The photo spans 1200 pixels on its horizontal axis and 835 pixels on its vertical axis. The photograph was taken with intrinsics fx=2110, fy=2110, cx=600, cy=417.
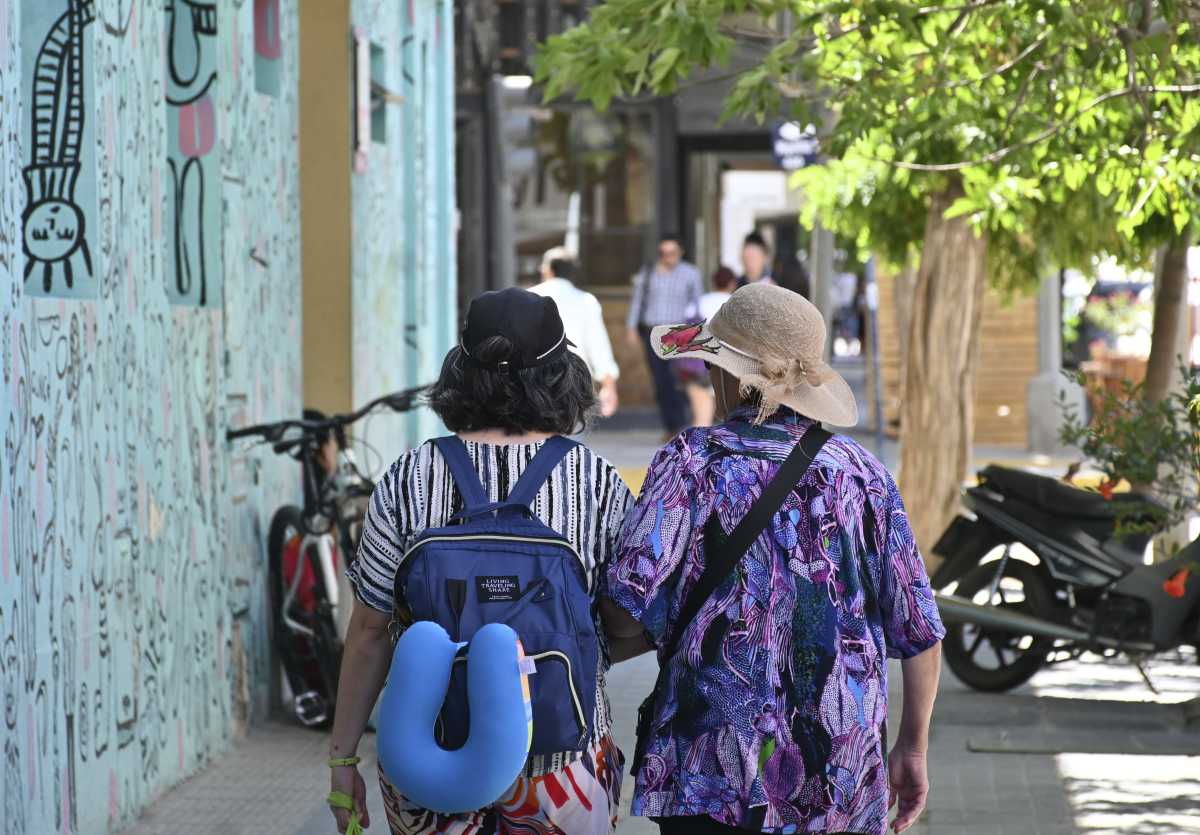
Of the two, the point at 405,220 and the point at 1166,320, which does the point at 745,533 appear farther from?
the point at 405,220

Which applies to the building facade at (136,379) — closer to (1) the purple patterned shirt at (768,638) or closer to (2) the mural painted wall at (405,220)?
(1) the purple patterned shirt at (768,638)

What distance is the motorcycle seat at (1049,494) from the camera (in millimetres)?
8414

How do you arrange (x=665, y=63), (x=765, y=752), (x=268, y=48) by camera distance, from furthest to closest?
1. (x=268, y=48)
2. (x=665, y=63)
3. (x=765, y=752)

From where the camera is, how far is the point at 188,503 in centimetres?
703

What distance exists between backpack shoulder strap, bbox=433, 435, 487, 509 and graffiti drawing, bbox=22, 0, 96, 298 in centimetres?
265

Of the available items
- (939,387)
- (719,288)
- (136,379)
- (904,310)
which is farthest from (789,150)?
(136,379)

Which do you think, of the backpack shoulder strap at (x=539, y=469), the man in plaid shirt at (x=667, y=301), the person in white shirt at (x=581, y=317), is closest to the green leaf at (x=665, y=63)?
the backpack shoulder strap at (x=539, y=469)

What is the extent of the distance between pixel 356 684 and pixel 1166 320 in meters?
6.69

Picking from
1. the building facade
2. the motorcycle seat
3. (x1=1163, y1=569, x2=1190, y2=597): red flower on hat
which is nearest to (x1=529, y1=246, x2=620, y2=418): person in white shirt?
the motorcycle seat

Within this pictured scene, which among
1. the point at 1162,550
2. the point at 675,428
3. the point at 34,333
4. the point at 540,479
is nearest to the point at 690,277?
the point at 675,428

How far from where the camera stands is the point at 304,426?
24.8 ft

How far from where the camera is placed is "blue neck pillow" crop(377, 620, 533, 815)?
11.0ft

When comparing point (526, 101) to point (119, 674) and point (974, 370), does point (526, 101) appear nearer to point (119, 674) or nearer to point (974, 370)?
point (974, 370)

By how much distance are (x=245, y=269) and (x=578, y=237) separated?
58.6ft
